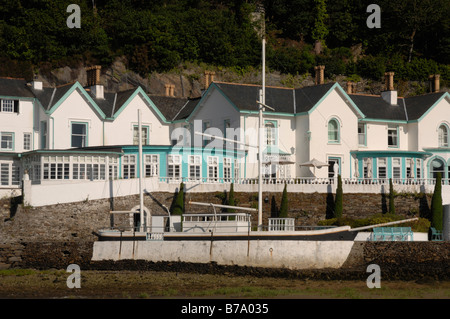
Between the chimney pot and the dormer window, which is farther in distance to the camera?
the chimney pot

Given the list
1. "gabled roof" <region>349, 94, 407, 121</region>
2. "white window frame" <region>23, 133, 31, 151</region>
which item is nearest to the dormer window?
"white window frame" <region>23, 133, 31, 151</region>

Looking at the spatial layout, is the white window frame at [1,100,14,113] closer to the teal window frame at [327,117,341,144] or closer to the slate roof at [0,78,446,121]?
the slate roof at [0,78,446,121]

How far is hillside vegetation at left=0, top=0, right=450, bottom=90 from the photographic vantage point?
67.1m

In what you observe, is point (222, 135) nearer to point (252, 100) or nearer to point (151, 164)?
point (252, 100)

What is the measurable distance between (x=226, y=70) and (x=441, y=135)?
23.5 meters

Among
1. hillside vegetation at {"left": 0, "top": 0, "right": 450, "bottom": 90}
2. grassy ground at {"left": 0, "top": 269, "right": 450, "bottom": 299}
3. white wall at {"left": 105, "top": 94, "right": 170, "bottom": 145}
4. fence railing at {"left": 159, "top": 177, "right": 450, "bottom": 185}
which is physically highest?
hillside vegetation at {"left": 0, "top": 0, "right": 450, "bottom": 90}

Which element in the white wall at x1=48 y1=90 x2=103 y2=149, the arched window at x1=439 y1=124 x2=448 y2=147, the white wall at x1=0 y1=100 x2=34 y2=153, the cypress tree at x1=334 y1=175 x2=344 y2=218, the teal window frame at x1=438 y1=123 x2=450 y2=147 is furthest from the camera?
the arched window at x1=439 y1=124 x2=448 y2=147

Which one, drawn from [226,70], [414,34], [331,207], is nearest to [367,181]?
[331,207]

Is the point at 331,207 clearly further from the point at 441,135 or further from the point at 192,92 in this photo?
the point at 192,92

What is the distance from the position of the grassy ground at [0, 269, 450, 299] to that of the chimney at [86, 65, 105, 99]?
21.1 metres

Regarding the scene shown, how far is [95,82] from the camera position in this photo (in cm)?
5581

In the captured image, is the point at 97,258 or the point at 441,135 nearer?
the point at 97,258

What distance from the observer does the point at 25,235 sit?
135ft
